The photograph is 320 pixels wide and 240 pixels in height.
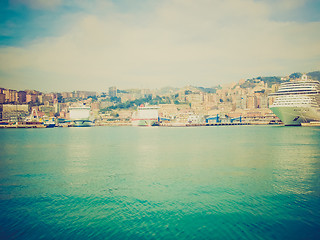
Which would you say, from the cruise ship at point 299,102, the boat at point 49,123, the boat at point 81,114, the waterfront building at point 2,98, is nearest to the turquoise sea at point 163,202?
the cruise ship at point 299,102

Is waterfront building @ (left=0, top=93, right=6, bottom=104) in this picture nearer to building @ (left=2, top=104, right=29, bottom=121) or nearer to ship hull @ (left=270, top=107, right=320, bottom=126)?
building @ (left=2, top=104, right=29, bottom=121)

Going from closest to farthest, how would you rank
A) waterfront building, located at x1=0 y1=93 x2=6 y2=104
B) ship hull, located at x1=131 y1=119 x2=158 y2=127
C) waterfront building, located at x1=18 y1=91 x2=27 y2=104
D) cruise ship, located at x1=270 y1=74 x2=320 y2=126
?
cruise ship, located at x1=270 y1=74 x2=320 y2=126
ship hull, located at x1=131 y1=119 x2=158 y2=127
waterfront building, located at x1=0 y1=93 x2=6 y2=104
waterfront building, located at x1=18 y1=91 x2=27 y2=104

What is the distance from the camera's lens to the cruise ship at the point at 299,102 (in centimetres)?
5088

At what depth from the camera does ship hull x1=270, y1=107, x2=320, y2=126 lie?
51.3 metres

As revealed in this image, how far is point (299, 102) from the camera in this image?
167ft

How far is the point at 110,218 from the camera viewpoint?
7.84m

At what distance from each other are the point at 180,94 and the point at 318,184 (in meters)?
172

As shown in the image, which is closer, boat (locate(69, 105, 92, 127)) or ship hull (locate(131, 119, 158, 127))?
ship hull (locate(131, 119, 158, 127))

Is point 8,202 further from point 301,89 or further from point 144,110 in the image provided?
point 144,110

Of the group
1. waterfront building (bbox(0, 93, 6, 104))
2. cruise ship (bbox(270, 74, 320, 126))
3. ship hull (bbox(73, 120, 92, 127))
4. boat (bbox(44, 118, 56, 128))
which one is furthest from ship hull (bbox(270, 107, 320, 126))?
waterfront building (bbox(0, 93, 6, 104))

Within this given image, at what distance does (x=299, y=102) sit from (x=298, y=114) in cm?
387

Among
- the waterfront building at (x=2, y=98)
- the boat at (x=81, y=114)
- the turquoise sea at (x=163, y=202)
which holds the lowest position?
the turquoise sea at (x=163, y=202)

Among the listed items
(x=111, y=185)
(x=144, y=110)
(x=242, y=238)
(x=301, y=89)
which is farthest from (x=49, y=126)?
(x=242, y=238)

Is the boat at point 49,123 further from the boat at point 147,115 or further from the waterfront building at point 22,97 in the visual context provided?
the waterfront building at point 22,97
